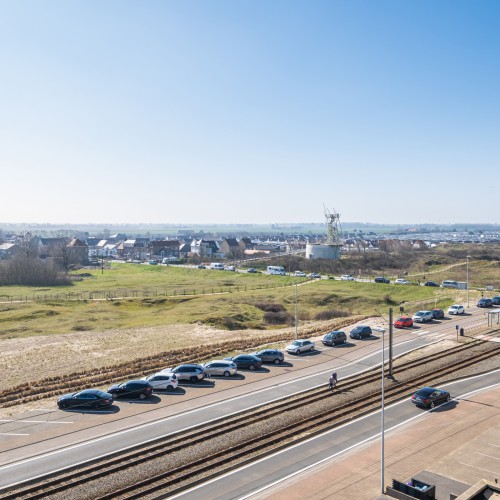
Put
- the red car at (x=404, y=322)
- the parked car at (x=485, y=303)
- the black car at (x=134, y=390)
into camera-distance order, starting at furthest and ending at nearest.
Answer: the parked car at (x=485, y=303) → the red car at (x=404, y=322) → the black car at (x=134, y=390)

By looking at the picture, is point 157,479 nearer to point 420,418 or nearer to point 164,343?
point 420,418

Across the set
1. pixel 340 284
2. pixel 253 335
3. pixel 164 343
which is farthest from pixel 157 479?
pixel 340 284

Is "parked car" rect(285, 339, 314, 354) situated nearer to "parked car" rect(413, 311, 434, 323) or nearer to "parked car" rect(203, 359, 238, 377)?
"parked car" rect(203, 359, 238, 377)

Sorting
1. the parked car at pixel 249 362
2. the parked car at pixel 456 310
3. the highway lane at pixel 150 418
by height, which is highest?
the parked car at pixel 456 310

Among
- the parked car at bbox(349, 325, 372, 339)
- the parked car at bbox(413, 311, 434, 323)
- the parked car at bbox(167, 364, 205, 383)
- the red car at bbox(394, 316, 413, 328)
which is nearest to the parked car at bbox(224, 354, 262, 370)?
the parked car at bbox(167, 364, 205, 383)

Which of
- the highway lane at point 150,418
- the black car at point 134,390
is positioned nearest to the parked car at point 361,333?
the highway lane at point 150,418

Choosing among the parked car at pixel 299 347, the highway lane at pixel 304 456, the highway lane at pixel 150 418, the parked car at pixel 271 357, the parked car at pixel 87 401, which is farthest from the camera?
the parked car at pixel 299 347

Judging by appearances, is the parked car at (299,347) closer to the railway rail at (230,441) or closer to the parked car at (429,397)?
the railway rail at (230,441)
